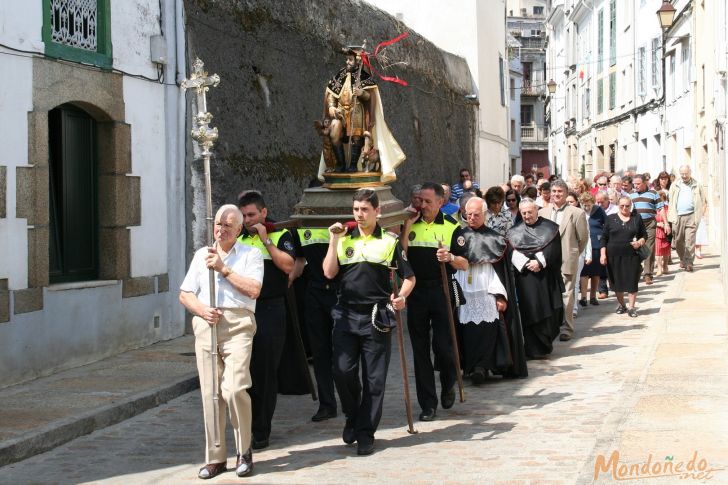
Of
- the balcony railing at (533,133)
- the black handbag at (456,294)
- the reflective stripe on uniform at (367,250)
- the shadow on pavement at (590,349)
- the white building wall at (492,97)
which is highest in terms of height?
the balcony railing at (533,133)

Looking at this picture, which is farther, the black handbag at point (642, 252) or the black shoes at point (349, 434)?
the black handbag at point (642, 252)

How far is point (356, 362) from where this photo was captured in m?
7.58

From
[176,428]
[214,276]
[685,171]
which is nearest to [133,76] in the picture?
[176,428]

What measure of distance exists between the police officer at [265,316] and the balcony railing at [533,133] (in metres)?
63.2

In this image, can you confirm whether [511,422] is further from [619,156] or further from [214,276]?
→ [619,156]

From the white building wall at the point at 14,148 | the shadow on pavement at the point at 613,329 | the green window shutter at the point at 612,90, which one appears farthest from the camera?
the green window shutter at the point at 612,90

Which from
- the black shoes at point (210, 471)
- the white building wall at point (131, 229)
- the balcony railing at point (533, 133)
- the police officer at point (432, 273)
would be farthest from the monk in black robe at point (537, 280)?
the balcony railing at point (533, 133)

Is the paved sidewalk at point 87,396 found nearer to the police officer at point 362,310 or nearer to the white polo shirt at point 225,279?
the white polo shirt at point 225,279

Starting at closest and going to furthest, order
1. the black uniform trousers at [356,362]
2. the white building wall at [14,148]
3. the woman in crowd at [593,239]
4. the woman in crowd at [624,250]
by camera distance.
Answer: the black uniform trousers at [356,362]
the white building wall at [14,148]
the woman in crowd at [624,250]
the woman in crowd at [593,239]

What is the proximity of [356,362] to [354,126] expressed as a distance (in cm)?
342

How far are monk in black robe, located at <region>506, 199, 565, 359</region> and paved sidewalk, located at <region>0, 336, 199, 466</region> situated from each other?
3398mm

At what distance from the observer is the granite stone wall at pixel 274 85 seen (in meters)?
12.4

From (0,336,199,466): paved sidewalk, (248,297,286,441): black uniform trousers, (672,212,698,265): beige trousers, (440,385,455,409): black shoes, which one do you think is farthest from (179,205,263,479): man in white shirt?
(672,212,698,265): beige trousers

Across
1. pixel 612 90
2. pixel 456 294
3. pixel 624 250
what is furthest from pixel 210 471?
pixel 612 90
